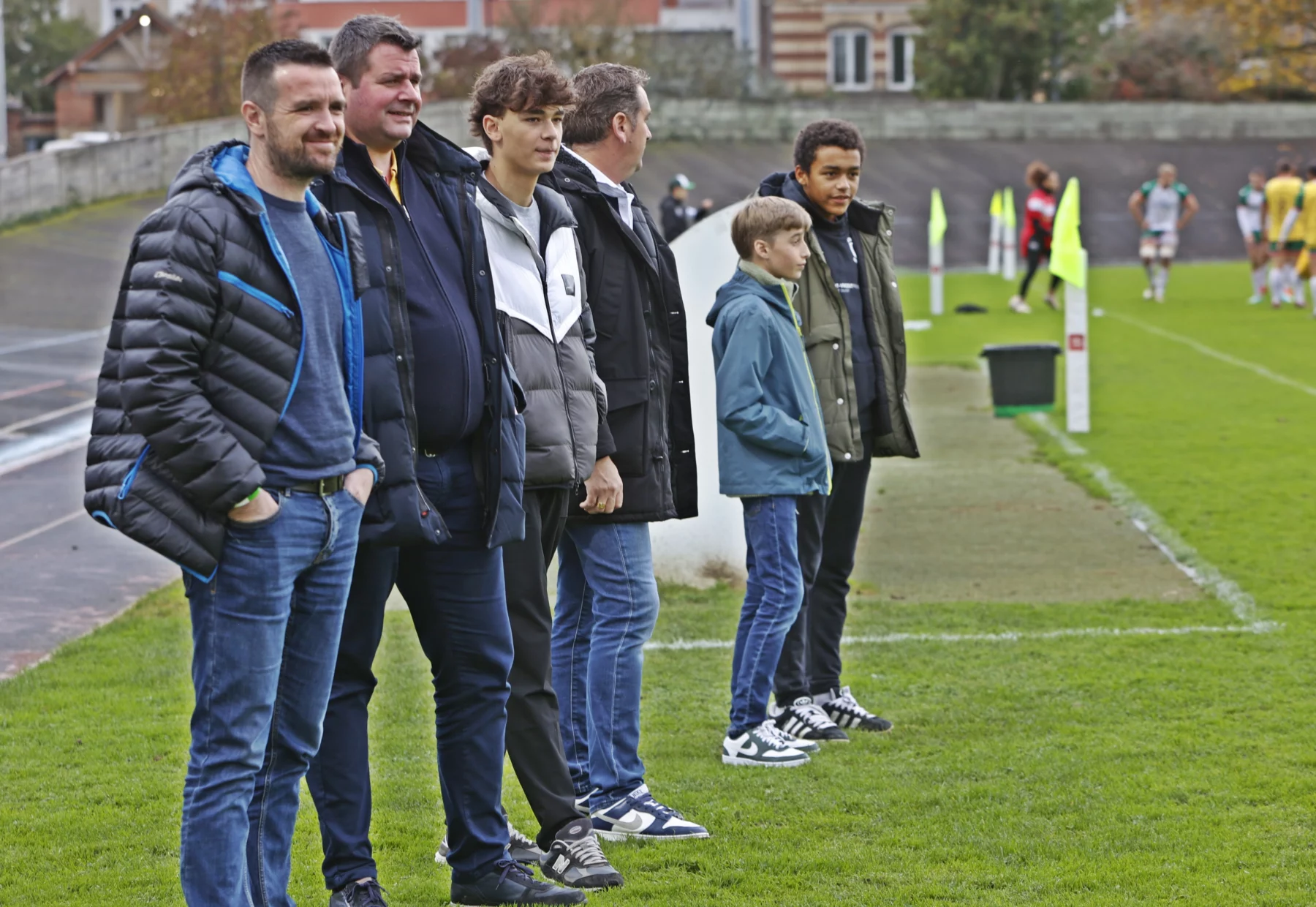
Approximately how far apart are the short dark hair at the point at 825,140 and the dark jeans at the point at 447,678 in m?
2.43

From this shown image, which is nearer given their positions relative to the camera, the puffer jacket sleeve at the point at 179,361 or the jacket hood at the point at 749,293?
the puffer jacket sleeve at the point at 179,361

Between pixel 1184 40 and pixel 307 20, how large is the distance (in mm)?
32323

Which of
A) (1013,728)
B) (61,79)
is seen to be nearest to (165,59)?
(61,79)

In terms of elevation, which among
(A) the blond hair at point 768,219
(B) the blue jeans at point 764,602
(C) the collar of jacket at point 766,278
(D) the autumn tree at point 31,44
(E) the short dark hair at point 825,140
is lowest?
(B) the blue jeans at point 764,602

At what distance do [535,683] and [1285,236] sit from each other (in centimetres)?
2329

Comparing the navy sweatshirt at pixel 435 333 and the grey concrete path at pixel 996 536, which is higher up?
the navy sweatshirt at pixel 435 333

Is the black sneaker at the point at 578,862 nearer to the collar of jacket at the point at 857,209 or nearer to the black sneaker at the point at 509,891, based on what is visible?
the black sneaker at the point at 509,891

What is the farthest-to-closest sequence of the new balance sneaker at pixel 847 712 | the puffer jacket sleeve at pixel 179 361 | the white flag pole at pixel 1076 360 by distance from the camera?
the white flag pole at pixel 1076 360 < the new balance sneaker at pixel 847 712 < the puffer jacket sleeve at pixel 179 361

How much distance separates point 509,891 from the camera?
4.43 metres

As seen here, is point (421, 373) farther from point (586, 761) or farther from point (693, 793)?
point (693, 793)

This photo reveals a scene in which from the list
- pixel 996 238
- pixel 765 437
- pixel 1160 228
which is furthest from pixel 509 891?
pixel 996 238

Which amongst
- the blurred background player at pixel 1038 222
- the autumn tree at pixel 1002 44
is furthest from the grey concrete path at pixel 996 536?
the autumn tree at pixel 1002 44

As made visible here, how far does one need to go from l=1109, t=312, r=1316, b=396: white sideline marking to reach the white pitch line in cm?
460

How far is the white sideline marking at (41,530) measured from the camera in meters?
10.0
